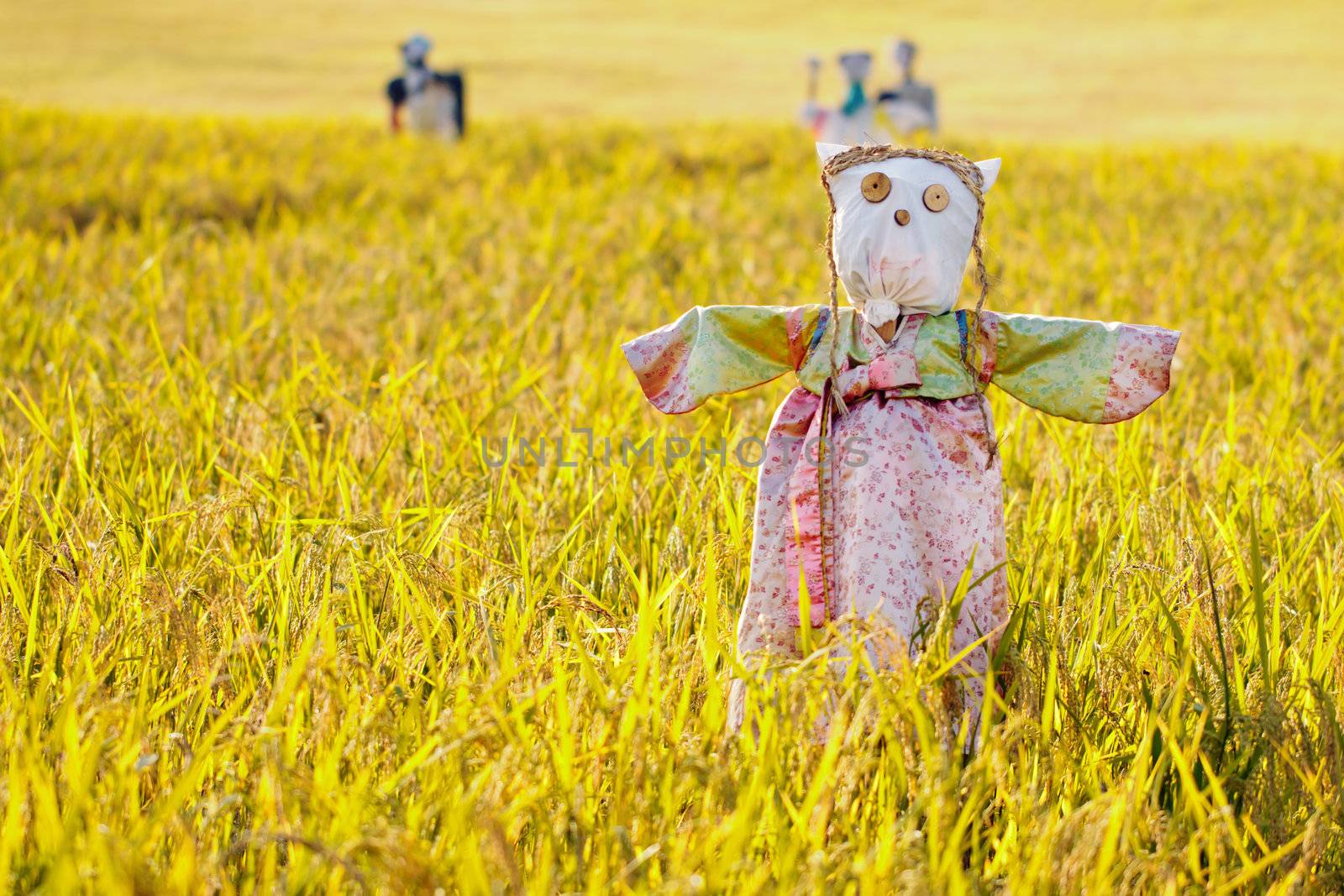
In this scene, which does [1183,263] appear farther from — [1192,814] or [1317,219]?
[1192,814]

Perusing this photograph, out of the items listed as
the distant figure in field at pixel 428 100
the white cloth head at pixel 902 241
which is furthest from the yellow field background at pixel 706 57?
the white cloth head at pixel 902 241

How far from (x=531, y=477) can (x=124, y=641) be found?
0.91 metres

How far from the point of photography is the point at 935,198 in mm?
1727

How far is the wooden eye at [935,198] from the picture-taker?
1.73 m

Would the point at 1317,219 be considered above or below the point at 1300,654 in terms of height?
above

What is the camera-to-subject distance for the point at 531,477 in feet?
7.91

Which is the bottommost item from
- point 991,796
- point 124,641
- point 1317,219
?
point 991,796

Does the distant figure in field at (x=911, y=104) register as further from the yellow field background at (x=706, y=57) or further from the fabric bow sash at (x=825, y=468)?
the fabric bow sash at (x=825, y=468)

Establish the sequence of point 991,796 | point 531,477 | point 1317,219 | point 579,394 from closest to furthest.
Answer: point 991,796, point 531,477, point 579,394, point 1317,219

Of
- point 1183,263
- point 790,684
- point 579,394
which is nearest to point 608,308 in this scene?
point 579,394

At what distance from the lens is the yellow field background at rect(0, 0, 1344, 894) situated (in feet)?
4.07

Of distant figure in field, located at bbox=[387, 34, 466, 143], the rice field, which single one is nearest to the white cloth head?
the rice field

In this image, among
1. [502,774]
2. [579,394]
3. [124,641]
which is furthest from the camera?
[579,394]

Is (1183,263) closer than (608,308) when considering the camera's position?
No
